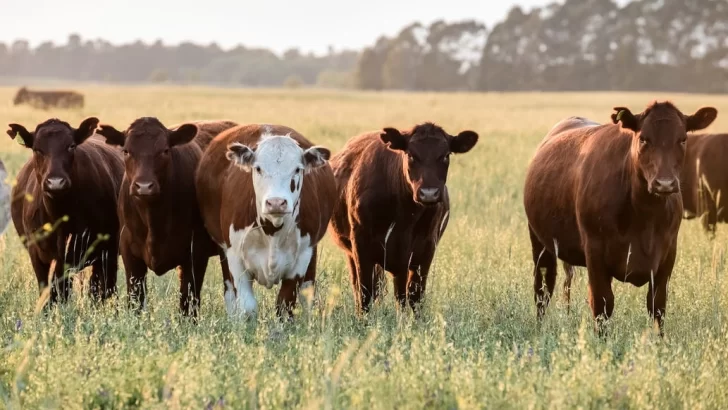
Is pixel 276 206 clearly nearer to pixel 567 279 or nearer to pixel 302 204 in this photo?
pixel 302 204

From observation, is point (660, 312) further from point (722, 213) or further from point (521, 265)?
point (722, 213)

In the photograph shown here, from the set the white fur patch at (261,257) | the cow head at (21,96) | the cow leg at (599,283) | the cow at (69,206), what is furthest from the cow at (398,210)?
the cow head at (21,96)

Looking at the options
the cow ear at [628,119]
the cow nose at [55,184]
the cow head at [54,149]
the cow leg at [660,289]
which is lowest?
the cow leg at [660,289]

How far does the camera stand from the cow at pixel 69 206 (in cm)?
705

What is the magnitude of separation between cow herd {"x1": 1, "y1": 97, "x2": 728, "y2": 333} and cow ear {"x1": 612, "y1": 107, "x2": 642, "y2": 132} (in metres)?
0.01

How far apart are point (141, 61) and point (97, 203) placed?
390 feet

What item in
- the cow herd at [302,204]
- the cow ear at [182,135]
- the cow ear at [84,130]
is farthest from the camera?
the cow ear at [84,130]

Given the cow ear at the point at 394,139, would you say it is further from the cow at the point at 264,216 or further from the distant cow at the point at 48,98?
the distant cow at the point at 48,98

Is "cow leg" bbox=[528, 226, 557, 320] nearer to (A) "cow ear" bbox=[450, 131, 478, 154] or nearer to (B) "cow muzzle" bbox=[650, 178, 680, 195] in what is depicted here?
(A) "cow ear" bbox=[450, 131, 478, 154]

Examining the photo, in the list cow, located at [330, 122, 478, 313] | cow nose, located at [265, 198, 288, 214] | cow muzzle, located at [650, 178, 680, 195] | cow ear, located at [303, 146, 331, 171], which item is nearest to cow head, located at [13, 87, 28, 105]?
cow, located at [330, 122, 478, 313]

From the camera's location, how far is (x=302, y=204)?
6.82m

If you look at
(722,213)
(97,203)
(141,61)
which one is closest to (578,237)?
(97,203)

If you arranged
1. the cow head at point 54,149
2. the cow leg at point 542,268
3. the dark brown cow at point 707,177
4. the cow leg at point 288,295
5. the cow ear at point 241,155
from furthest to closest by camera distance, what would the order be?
the dark brown cow at point 707,177, the cow leg at point 542,268, the cow head at point 54,149, the cow leg at point 288,295, the cow ear at point 241,155

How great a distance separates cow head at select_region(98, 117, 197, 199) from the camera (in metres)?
6.64
